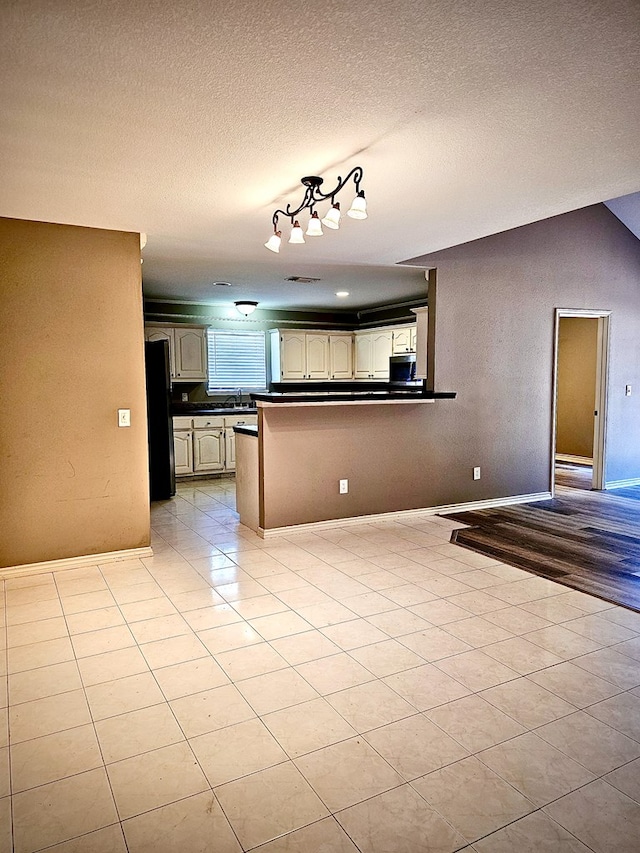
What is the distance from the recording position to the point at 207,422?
23.7ft

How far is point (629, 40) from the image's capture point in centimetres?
172

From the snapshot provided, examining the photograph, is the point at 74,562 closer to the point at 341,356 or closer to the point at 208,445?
the point at 208,445

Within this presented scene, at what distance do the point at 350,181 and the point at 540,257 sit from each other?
345 centimetres

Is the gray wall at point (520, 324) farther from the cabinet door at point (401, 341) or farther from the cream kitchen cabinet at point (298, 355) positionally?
the cream kitchen cabinet at point (298, 355)

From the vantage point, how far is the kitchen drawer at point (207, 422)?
7.15 meters

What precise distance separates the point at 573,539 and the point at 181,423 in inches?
182

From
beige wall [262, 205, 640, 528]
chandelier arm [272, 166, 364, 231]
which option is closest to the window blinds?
beige wall [262, 205, 640, 528]

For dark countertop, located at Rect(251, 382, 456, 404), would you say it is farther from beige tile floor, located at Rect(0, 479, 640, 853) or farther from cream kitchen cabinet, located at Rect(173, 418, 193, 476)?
cream kitchen cabinet, located at Rect(173, 418, 193, 476)

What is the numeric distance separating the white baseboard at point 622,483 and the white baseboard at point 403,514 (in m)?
0.91

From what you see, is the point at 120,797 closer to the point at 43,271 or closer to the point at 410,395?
the point at 43,271

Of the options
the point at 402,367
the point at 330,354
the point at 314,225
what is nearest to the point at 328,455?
the point at 314,225

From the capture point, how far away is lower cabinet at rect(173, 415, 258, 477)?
707 centimetres

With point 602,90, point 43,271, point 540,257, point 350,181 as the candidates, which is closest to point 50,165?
point 43,271

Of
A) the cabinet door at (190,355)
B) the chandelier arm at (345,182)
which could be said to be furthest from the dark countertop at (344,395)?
the cabinet door at (190,355)
